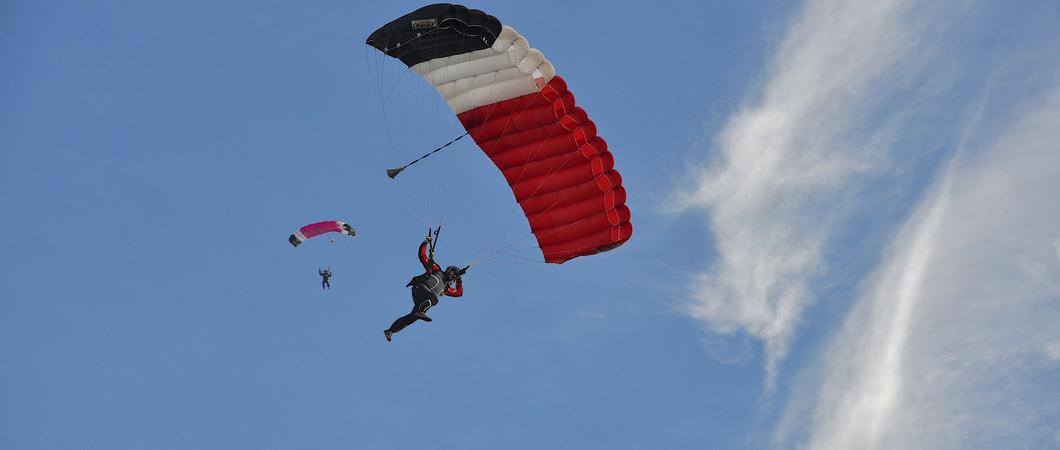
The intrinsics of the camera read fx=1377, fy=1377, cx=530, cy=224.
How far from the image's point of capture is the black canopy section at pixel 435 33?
26578 millimetres

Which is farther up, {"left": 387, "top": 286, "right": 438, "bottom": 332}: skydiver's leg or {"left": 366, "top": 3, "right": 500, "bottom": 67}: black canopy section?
{"left": 366, "top": 3, "right": 500, "bottom": 67}: black canopy section

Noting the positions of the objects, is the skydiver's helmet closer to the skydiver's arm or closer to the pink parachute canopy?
the skydiver's arm

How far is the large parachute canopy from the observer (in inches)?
1080

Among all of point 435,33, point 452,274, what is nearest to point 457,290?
point 452,274

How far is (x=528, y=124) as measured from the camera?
2892cm

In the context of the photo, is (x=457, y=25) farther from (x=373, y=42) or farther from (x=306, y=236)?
(x=306, y=236)

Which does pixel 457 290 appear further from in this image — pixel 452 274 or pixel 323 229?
pixel 323 229

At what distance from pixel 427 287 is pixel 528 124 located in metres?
4.29

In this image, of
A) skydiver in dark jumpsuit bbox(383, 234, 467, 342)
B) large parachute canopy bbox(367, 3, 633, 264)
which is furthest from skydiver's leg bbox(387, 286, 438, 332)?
large parachute canopy bbox(367, 3, 633, 264)

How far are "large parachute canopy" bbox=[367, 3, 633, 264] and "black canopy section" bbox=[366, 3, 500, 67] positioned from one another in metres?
0.02

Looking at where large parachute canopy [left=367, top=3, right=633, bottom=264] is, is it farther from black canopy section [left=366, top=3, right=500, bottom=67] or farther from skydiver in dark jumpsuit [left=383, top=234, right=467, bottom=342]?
skydiver in dark jumpsuit [left=383, top=234, right=467, bottom=342]

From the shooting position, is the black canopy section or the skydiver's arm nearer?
the black canopy section

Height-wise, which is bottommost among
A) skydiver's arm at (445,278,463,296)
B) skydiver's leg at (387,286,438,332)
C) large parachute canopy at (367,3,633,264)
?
skydiver's leg at (387,286,438,332)

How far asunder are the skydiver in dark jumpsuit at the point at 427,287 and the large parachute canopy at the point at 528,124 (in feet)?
8.80
